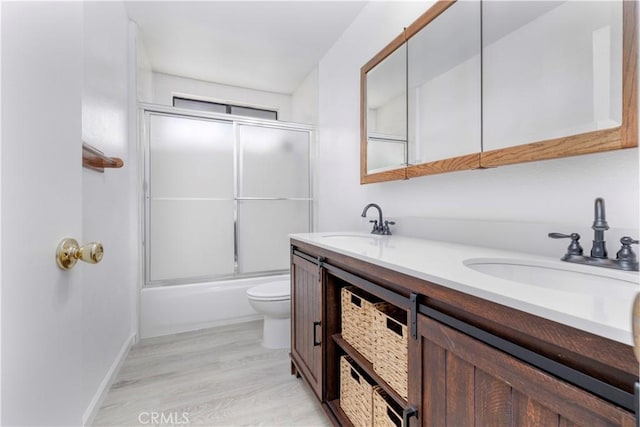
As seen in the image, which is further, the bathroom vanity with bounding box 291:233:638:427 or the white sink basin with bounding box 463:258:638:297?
the white sink basin with bounding box 463:258:638:297

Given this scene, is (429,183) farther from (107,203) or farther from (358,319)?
(107,203)

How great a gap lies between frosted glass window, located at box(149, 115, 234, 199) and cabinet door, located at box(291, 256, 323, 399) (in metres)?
1.42

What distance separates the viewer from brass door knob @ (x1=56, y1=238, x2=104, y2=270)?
22.7 inches

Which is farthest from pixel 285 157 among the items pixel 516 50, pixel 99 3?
pixel 516 50

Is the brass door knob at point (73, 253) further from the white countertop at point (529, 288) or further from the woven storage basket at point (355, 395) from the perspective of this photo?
the woven storage basket at point (355, 395)

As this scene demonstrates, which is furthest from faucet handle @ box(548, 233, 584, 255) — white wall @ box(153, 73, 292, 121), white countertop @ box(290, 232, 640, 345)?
white wall @ box(153, 73, 292, 121)

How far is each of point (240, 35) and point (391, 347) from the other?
2.59 metres

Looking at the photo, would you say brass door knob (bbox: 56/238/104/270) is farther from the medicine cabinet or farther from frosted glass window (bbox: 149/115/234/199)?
frosted glass window (bbox: 149/115/234/199)

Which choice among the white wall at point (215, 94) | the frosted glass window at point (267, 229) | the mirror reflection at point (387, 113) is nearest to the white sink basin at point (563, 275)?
the mirror reflection at point (387, 113)

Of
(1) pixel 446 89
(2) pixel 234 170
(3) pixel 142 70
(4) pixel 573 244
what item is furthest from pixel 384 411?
(3) pixel 142 70

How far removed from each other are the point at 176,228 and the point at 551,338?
8.83ft

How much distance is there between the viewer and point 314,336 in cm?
142

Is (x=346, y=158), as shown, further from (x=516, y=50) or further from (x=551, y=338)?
(x=551, y=338)

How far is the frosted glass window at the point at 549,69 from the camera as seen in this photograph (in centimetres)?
83
